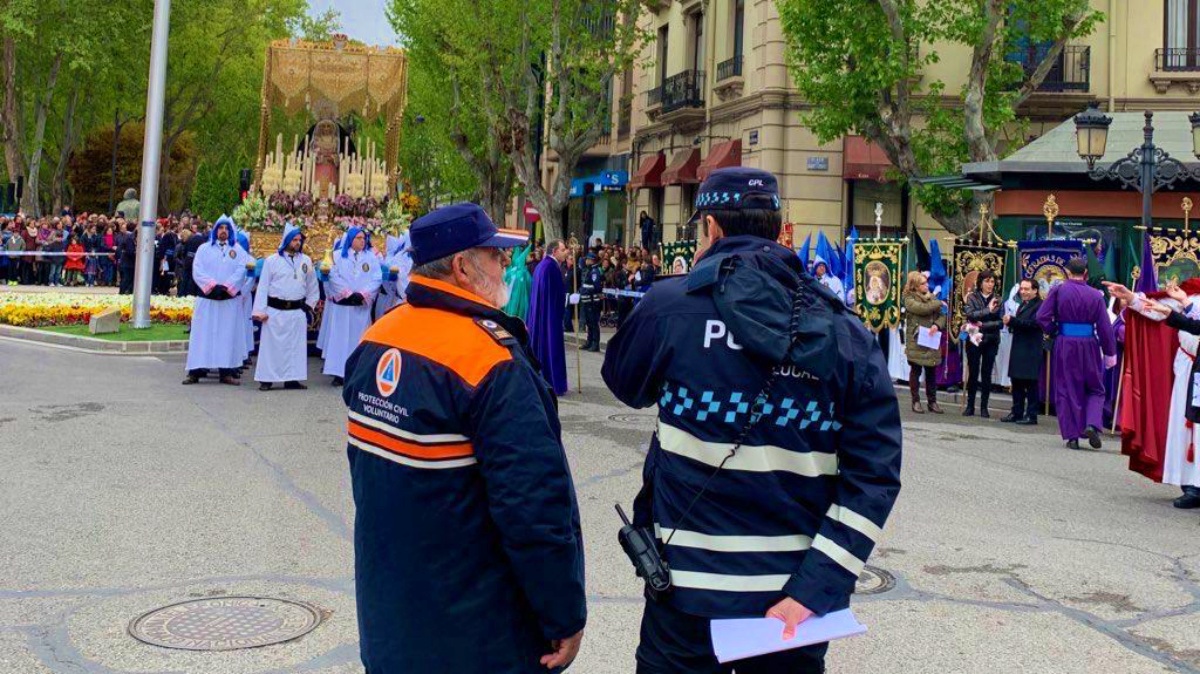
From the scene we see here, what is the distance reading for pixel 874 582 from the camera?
6504 millimetres

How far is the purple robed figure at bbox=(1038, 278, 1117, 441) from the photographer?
12547mm

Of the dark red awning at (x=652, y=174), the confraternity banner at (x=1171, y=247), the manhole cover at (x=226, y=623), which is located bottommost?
the manhole cover at (x=226, y=623)

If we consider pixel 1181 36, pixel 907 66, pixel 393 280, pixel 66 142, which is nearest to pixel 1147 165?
pixel 907 66

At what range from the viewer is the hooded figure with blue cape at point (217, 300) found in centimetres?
1446

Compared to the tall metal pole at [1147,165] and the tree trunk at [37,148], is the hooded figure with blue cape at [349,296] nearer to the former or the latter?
the tall metal pole at [1147,165]

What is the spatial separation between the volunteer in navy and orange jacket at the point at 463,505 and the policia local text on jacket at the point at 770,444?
34 cm

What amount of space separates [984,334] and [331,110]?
1372 cm

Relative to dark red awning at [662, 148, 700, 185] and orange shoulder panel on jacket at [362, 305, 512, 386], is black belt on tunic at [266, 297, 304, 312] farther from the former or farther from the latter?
dark red awning at [662, 148, 700, 185]

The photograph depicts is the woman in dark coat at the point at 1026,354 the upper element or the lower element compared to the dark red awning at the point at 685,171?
lower

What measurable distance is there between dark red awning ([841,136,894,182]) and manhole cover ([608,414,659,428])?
50.5 feet

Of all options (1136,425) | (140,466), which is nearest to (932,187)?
(1136,425)

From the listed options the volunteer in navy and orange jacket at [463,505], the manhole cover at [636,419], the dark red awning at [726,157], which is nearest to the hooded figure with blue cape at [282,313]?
the manhole cover at [636,419]

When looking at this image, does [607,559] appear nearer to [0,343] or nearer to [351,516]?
[351,516]

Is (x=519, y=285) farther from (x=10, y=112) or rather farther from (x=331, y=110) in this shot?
(x=10, y=112)
